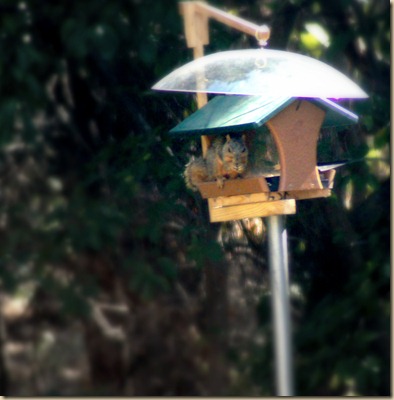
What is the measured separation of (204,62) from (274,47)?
973mm

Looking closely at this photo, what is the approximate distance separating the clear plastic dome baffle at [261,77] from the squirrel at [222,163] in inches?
8.1

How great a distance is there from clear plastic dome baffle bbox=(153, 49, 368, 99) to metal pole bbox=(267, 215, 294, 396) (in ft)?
1.26

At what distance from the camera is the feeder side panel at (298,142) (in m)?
2.27

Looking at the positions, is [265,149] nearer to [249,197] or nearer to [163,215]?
[249,197]

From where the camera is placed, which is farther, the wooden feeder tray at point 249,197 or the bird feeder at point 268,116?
the wooden feeder tray at point 249,197

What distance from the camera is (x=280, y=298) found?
236 cm

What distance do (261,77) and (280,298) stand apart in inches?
24.5

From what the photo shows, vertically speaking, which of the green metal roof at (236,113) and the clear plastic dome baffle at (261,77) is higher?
the clear plastic dome baffle at (261,77)

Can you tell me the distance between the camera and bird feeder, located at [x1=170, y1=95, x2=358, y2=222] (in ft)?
7.39

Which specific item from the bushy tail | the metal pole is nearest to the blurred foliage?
the bushy tail

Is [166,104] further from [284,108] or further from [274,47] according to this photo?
[284,108]

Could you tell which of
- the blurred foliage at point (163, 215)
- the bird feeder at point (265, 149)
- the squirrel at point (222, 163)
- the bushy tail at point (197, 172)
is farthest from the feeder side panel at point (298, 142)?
the blurred foliage at point (163, 215)

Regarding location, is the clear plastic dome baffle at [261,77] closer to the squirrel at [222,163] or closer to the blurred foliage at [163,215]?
the squirrel at [222,163]

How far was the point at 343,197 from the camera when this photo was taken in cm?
329
